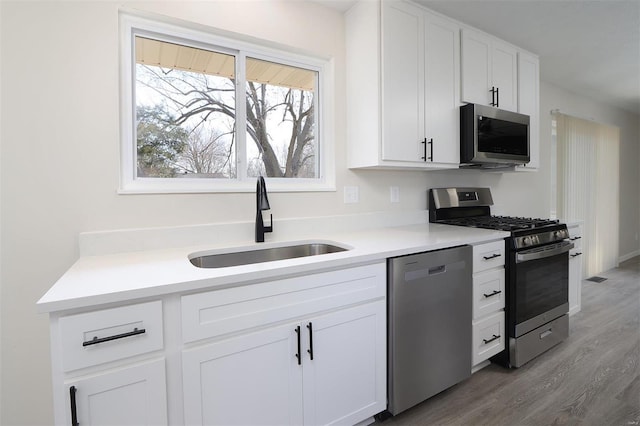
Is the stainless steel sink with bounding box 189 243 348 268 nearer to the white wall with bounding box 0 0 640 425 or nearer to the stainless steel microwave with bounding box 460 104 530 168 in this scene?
the white wall with bounding box 0 0 640 425

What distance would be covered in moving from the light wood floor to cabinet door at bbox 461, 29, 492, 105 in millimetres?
1902

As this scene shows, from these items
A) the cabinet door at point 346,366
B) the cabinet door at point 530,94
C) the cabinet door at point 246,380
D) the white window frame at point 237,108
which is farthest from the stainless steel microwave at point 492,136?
the cabinet door at point 246,380

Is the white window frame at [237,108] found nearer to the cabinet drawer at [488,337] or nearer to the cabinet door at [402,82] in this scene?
the cabinet door at [402,82]

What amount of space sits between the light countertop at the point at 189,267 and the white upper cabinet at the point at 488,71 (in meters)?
1.10

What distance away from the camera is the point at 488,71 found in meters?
2.42

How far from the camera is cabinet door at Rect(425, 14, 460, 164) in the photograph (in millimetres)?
2105

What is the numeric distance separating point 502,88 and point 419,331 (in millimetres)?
2086

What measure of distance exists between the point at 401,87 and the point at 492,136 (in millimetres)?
892

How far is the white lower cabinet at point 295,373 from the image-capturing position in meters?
1.11

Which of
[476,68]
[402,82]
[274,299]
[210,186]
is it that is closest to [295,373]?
[274,299]

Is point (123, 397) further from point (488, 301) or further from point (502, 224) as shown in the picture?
point (502, 224)

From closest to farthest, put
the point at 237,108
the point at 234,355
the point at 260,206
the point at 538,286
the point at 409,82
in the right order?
the point at 234,355, the point at 260,206, the point at 237,108, the point at 409,82, the point at 538,286

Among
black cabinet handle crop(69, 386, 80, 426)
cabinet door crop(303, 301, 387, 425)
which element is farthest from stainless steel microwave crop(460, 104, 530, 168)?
black cabinet handle crop(69, 386, 80, 426)

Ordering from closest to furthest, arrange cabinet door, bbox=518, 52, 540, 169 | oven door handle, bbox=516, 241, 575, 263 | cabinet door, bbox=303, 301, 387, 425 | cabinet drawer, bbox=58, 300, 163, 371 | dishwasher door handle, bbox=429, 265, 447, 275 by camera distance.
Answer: cabinet drawer, bbox=58, 300, 163, 371
cabinet door, bbox=303, 301, 387, 425
dishwasher door handle, bbox=429, 265, 447, 275
oven door handle, bbox=516, 241, 575, 263
cabinet door, bbox=518, 52, 540, 169
